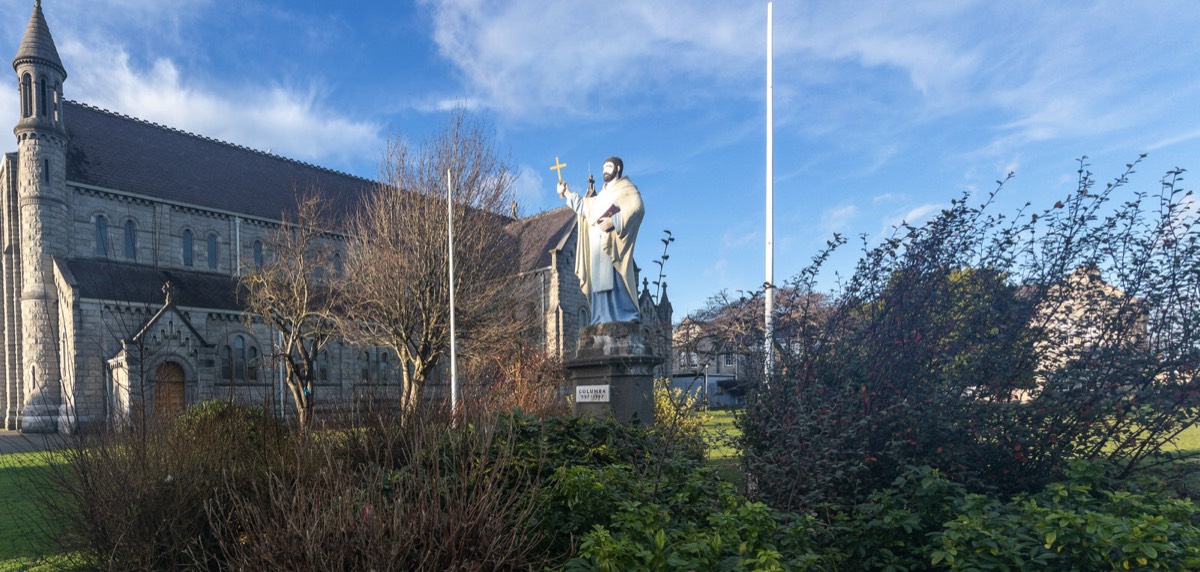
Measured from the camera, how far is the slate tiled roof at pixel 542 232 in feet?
107

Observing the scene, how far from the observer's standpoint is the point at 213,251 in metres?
31.8

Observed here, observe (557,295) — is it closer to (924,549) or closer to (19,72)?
(19,72)

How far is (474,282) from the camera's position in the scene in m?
19.9

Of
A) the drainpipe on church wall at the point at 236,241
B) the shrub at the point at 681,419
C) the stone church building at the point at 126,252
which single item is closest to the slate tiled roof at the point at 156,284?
the stone church building at the point at 126,252

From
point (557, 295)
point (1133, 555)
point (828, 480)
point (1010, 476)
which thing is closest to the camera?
point (1133, 555)

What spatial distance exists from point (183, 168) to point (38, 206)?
23.3 ft

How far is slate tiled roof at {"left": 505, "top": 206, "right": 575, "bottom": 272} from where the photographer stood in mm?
32562

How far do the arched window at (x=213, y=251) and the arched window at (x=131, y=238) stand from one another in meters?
3.10

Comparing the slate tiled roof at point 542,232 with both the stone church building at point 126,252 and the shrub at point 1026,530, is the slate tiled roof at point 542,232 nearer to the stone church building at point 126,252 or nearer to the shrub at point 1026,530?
the stone church building at point 126,252

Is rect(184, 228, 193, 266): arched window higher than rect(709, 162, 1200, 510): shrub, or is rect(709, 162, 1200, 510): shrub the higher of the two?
rect(184, 228, 193, 266): arched window

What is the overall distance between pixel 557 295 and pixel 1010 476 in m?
28.7

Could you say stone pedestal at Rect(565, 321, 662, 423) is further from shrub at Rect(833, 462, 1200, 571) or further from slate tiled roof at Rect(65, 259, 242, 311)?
slate tiled roof at Rect(65, 259, 242, 311)

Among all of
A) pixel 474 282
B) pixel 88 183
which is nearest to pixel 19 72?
pixel 88 183

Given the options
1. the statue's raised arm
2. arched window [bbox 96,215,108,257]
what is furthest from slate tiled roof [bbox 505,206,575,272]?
the statue's raised arm
